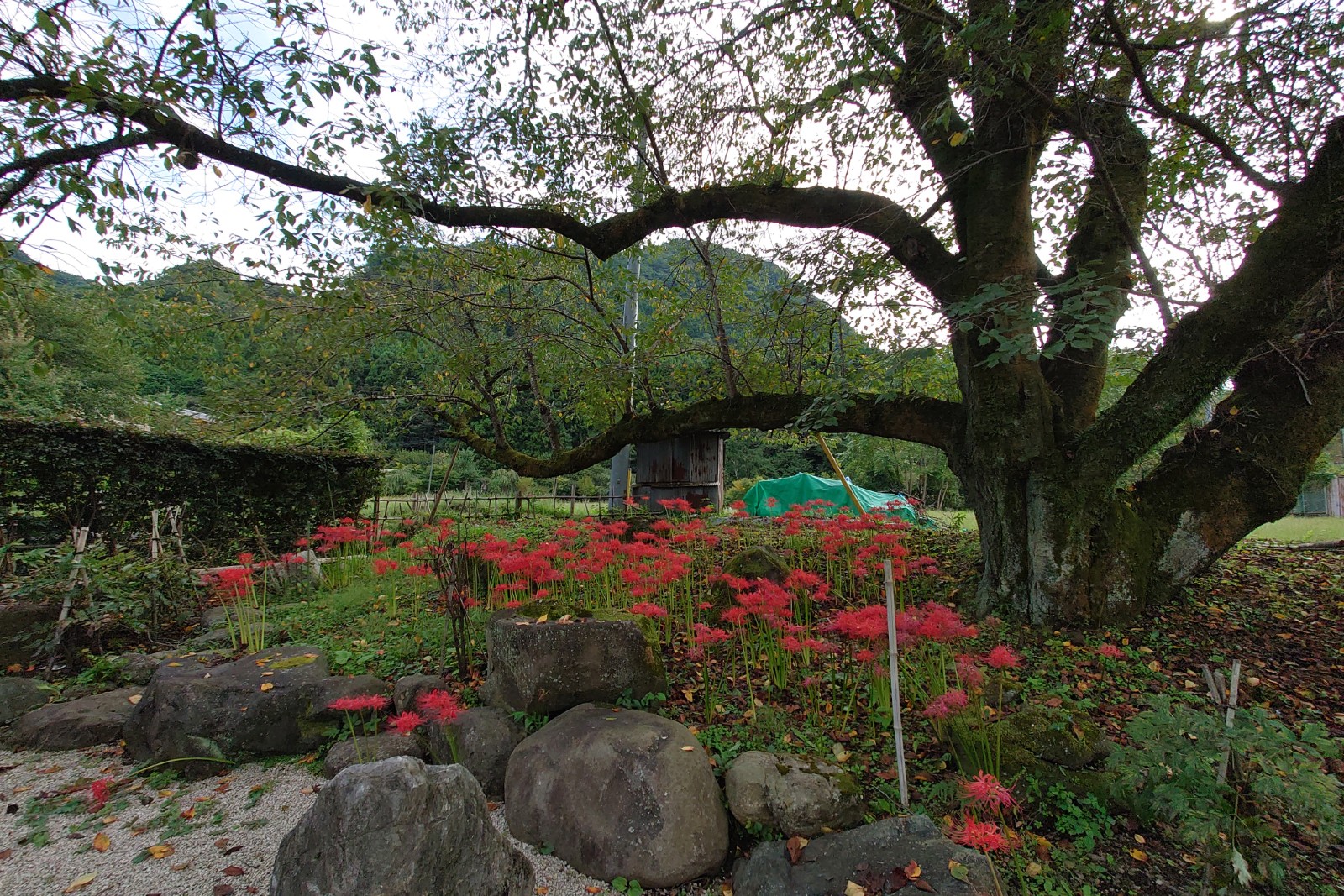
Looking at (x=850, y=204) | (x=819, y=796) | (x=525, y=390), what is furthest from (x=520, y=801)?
(x=525, y=390)

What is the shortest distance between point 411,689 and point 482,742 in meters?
0.69

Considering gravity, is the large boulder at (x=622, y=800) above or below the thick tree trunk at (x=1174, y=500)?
below

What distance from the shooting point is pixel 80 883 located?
2.25 meters

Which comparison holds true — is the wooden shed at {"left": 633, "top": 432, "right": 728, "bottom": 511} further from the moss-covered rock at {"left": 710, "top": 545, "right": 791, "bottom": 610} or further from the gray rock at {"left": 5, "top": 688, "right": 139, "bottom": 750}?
the gray rock at {"left": 5, "top": 688, "right": 139, "bottom": 750}

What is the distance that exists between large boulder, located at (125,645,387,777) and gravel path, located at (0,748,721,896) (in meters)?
0.12

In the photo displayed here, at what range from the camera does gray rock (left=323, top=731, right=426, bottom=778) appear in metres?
2.95

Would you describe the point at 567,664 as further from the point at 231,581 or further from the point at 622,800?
the point at 231,581

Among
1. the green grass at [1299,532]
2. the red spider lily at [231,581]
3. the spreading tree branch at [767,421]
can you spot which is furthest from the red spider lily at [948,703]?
the green grass at [1299,532]

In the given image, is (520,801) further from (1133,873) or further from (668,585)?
(1133,873)

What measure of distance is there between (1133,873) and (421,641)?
4.10 meters

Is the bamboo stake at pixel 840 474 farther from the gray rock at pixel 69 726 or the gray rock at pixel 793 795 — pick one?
the gray rock at pixel 69 726

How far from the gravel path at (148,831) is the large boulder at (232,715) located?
0.12m

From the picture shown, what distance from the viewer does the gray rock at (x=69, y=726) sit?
328 cm

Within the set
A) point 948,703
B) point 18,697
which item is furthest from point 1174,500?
point 18,697
